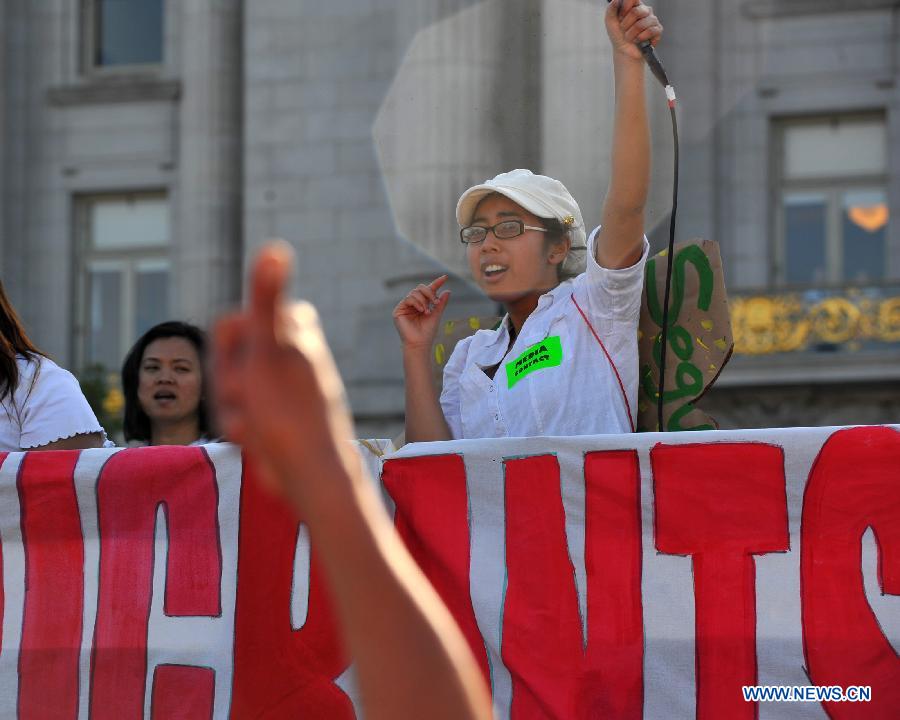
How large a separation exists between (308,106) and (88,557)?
1624 cm

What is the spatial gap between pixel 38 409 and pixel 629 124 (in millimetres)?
1729

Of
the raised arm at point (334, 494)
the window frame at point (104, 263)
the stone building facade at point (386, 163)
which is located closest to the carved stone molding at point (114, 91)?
the stone building facade at point (386, 163)

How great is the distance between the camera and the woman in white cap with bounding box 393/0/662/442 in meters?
3.99

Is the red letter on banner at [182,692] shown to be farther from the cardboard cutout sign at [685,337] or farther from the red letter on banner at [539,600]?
the cardboard cutout sign at [685,337]

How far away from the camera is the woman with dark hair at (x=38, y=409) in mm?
4633

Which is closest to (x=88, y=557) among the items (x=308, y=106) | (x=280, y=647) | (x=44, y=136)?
(x=280, y=647)

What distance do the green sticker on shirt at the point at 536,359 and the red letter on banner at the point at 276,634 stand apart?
2.12 feet

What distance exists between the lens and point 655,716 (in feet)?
12.4

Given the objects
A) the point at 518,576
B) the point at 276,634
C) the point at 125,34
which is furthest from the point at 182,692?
the point at 125,34

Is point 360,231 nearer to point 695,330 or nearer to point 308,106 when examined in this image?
point 308,106

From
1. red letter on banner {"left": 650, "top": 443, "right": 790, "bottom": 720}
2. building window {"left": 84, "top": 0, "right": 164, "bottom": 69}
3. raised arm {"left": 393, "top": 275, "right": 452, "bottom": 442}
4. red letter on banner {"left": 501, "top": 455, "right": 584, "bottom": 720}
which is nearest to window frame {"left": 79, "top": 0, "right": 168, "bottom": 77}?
building window {"left": 84, "top": 0, "right": 164, "bottom": 69}

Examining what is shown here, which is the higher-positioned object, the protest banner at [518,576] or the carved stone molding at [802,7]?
the carved stone molding at [802,7]

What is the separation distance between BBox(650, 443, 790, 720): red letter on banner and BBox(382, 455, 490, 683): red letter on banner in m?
0.44

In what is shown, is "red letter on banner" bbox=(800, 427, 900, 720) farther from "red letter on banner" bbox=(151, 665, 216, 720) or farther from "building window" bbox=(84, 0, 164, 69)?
"building window" bbox=(84, 0, 164, 69)
